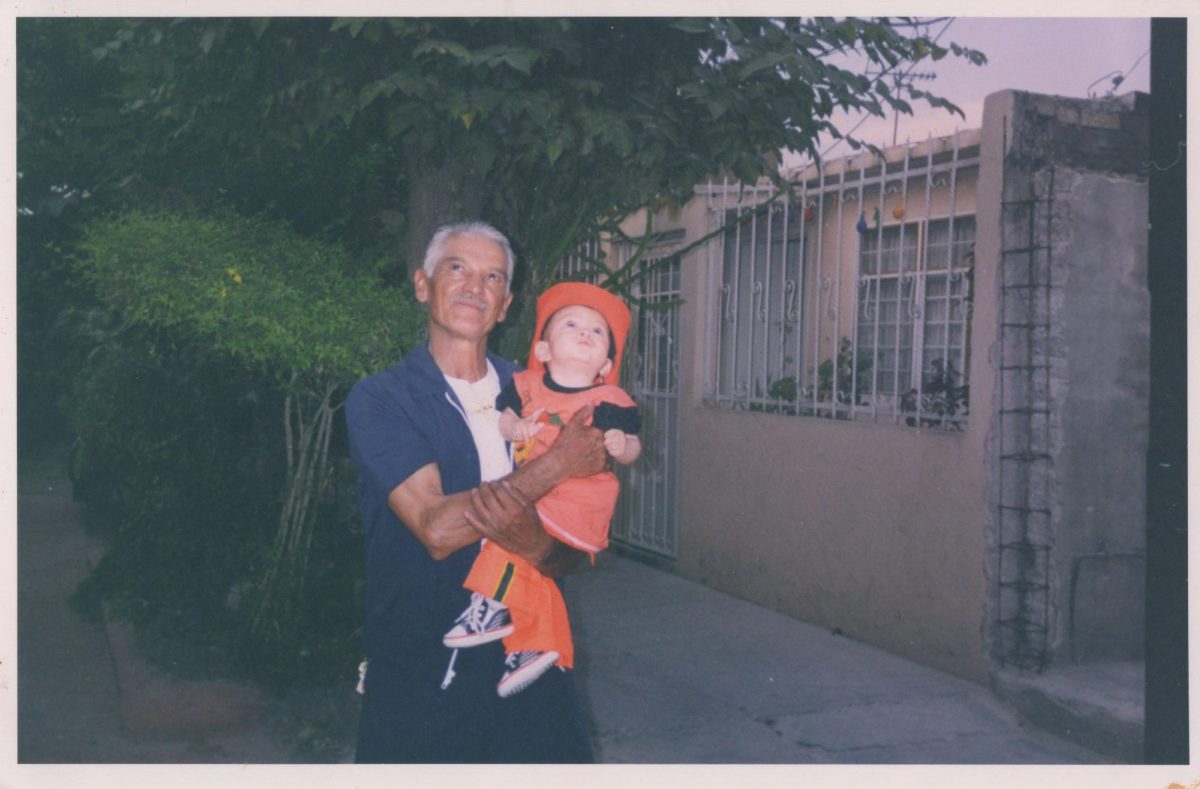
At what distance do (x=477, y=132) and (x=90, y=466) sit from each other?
11.9ft

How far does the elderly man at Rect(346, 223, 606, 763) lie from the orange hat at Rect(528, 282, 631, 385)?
0.13m

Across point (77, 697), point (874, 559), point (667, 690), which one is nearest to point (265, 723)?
point (77, 697)

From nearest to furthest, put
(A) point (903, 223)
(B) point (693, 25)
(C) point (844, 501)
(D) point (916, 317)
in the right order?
(B) point (693, 25) < (D) point (916, 317) < (A) point (903, 223) < (C) point (844, 501)

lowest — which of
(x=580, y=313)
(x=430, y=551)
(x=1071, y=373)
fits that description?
(x=430, y=551)

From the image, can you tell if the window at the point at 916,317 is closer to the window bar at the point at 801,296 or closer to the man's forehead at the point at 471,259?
the window bar at the point at 801,296

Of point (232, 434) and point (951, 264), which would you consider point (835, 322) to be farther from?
point (232, 434)

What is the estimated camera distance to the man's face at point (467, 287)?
2.96 m

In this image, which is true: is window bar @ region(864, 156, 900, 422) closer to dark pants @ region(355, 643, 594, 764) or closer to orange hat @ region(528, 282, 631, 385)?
orange hat @ region(528, 282, 631, 385)

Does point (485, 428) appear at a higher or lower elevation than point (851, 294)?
lower

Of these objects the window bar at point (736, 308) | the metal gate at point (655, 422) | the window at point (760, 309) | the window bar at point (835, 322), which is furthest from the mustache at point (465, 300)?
the metal gate at point (655, 422)

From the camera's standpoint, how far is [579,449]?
2.71 meters

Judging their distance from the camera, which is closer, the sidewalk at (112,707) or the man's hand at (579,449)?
the man's hand at (579,449)

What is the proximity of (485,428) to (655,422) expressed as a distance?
18.6 feet

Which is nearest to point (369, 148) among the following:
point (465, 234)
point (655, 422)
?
point (465, 234)
